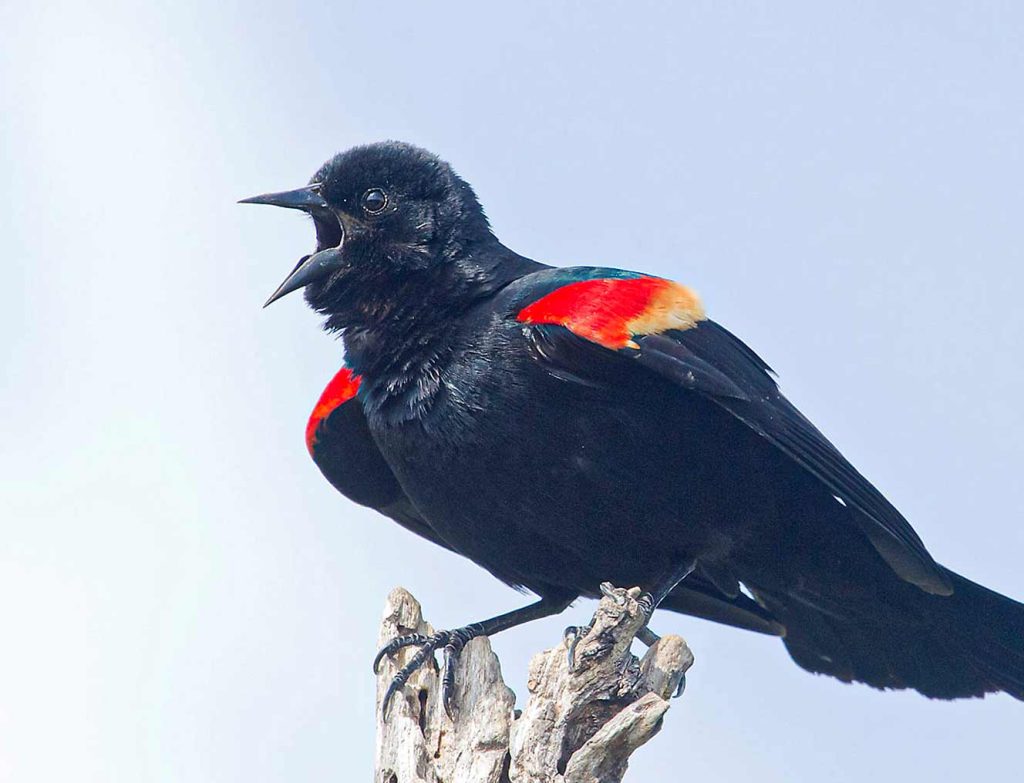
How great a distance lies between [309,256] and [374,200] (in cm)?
40

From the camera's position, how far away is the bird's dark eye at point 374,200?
21.8 feet

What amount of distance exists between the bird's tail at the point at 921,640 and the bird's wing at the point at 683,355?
0.24 metres

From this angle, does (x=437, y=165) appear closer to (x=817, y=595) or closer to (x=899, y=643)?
(x=817, y=595)

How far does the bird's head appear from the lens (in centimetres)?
643

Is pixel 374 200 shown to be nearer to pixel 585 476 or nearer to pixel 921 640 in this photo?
pixel 585 476

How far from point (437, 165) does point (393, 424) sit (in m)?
1.47

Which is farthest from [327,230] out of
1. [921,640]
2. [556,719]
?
[921,640]

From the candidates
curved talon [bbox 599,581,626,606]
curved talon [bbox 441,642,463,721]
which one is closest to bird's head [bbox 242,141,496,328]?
curved talon [bbox 441,642,463,721]

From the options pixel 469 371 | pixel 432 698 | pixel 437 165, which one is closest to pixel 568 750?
pixel 432 698

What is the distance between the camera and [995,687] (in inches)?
265

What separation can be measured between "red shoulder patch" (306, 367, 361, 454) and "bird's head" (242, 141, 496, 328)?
0.42 metres

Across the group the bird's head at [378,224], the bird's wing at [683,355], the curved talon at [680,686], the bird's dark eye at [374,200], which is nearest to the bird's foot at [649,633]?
the curved talon at [680,686]

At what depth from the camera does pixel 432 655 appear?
5.76 metres

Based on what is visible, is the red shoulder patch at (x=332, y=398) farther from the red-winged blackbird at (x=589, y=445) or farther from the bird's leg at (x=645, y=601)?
the bird's leg at (x=645, y=601)
